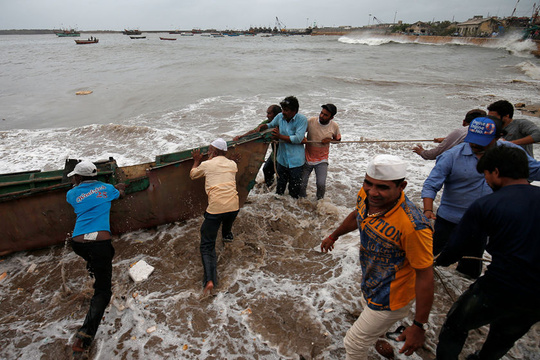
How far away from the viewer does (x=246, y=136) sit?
452 cm

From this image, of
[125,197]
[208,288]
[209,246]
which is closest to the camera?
[208,288]

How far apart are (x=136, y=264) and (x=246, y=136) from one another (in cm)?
238

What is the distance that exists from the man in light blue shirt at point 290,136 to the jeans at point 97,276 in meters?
2.79

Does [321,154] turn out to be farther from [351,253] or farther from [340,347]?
[340,347]

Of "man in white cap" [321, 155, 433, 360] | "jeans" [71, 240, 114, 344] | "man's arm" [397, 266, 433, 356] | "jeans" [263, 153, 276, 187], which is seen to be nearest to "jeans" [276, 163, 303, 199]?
"jeans" [263, 153, 276, 187]

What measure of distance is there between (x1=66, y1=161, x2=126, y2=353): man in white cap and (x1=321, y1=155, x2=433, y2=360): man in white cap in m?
2.35

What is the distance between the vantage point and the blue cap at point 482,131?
7.97ft

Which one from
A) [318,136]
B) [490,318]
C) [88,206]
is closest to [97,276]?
[88,206]

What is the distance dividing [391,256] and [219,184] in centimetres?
216

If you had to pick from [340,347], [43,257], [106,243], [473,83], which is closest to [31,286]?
[43,257]

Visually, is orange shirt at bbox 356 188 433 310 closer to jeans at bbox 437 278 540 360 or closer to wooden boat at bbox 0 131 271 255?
jeans at bbox 437 278 540 360

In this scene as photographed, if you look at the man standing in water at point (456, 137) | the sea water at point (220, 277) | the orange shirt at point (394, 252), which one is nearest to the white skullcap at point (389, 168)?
the orange shirt at point (394, 252)

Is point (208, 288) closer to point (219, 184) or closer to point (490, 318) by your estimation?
point (219, 184)

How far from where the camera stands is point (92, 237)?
276 centimetres
